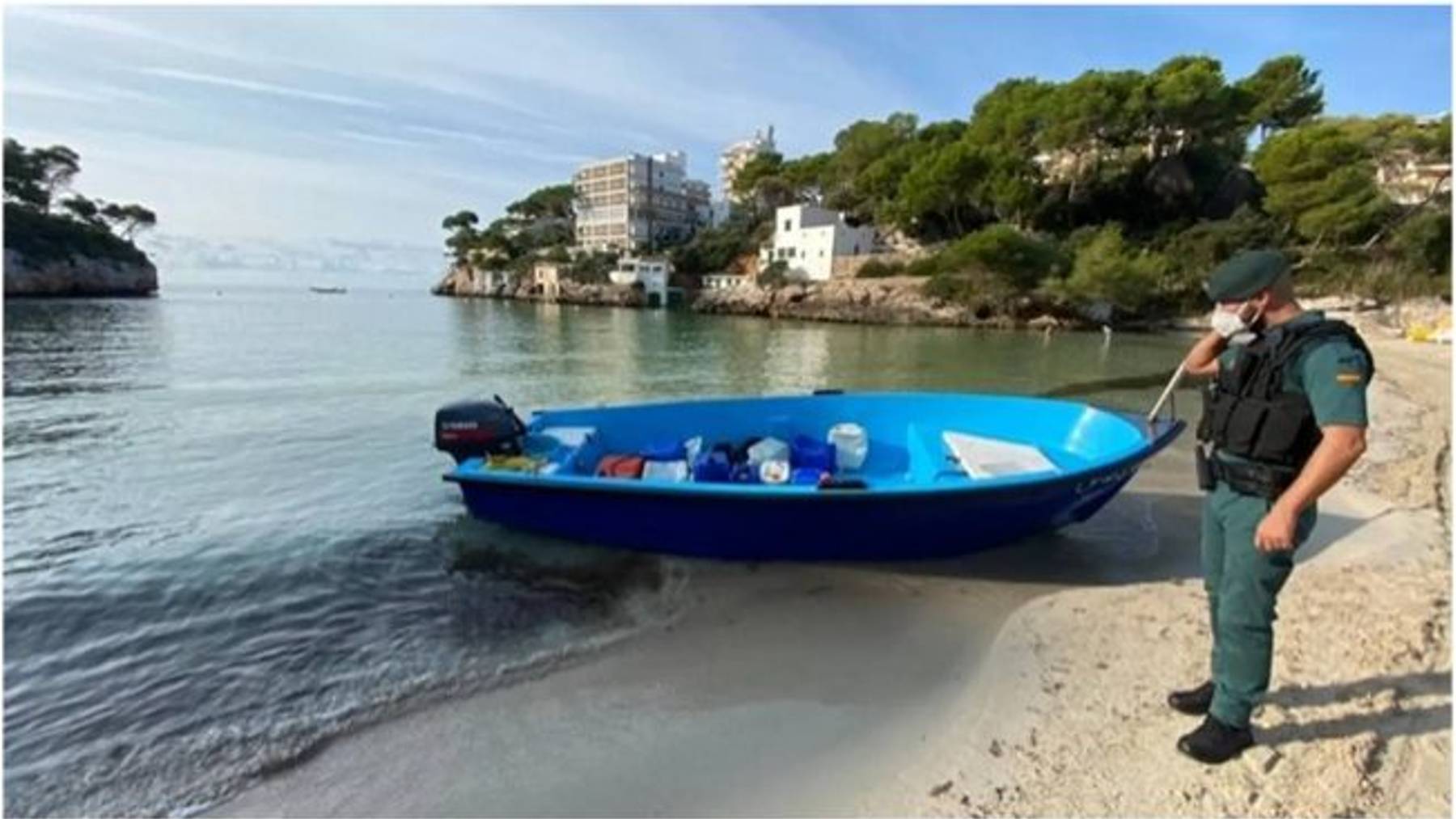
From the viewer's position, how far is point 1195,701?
3160mm

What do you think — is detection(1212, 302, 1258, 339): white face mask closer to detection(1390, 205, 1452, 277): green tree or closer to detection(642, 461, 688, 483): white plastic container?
detection(642, 461, 688, 483): white plastic container

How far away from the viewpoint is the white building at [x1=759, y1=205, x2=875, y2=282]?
5544cm

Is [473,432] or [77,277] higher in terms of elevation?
[77,277]

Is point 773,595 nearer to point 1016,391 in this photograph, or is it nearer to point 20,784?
point 20,784

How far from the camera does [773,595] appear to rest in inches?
197

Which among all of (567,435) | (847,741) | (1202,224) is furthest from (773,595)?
(1202,224)

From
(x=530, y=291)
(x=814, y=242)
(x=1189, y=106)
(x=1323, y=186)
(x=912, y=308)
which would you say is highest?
(x=1189, y=106)

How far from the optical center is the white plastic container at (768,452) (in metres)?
6.57

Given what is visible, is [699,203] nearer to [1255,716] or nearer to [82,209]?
[82,209]

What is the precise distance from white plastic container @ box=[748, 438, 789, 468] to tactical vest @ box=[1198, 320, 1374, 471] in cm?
418

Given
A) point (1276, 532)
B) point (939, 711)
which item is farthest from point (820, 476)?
point (1276, 532)

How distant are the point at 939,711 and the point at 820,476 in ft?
9.31

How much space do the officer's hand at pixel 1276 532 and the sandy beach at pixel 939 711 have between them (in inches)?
38.1

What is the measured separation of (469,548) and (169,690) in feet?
7.36
